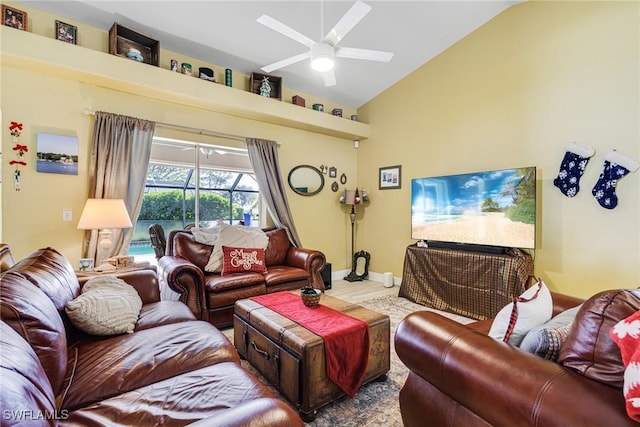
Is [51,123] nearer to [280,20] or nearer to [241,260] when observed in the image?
[241,260]

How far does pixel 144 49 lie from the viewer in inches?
125

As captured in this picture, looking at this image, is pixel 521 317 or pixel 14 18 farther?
pixel 14 18

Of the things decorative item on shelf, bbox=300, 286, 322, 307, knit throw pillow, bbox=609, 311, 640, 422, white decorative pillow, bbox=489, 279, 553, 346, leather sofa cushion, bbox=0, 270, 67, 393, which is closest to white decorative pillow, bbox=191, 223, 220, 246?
decorative item on shelf, bbox=300, 286, 322, 307

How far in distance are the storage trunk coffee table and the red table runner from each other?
0.04 metres

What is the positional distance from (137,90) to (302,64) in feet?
6.53

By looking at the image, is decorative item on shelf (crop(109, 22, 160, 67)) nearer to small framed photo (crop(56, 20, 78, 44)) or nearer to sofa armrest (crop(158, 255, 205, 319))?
small framed photo (crop(56, 20, 78, 44))

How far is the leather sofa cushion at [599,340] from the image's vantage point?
0.86m

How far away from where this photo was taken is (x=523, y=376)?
3.08 feet

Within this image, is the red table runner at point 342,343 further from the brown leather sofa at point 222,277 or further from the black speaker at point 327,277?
the black speaker at point 327,277

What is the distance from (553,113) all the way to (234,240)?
372 cm

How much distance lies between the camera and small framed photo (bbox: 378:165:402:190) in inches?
179

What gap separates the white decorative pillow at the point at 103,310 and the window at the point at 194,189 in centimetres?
189

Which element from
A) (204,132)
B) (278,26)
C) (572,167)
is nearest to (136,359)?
(278,26)

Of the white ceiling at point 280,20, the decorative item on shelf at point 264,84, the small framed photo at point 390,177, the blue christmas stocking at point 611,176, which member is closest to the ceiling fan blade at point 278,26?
the white ceiling at point 280,20
